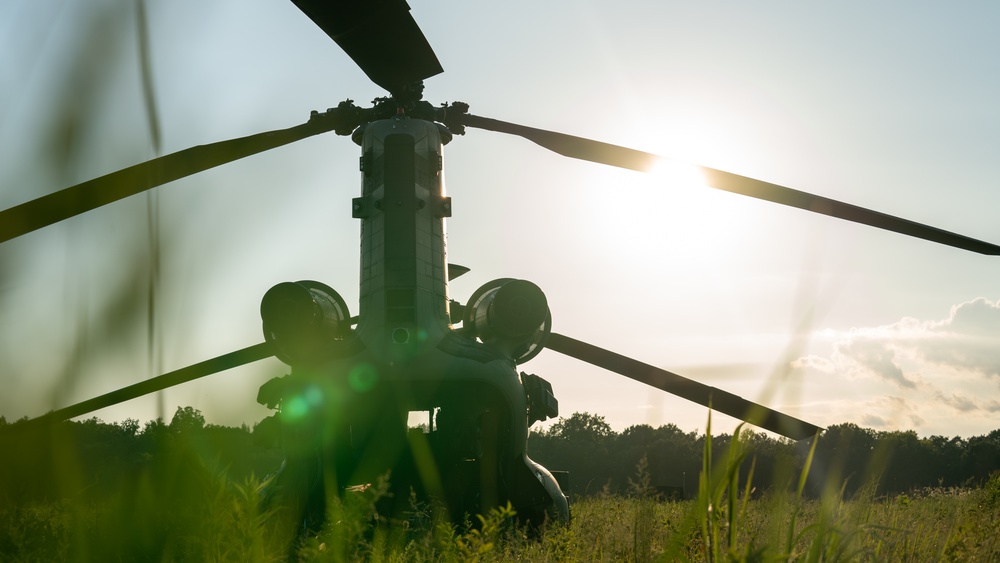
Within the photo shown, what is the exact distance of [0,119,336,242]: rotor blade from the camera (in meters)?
3.50

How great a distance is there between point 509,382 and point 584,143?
2.79 meters

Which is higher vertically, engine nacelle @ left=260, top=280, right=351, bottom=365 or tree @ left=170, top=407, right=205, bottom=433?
engine nacelle @ left=260, top=280, right=351, bottom=365

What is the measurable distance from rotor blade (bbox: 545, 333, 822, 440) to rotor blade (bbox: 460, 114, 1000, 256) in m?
2.57

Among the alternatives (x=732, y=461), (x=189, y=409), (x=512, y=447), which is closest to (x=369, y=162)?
(x=512, y=447)

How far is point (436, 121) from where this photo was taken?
9.70 metres

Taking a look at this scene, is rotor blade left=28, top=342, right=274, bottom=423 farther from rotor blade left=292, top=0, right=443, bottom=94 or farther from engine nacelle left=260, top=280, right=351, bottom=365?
rotor blade left=292, top=0, right=443, bottom=94

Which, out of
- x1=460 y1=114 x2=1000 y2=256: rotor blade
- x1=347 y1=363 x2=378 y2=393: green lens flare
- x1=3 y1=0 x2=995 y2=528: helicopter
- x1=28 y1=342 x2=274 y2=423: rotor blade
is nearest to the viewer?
x1=460 y1=114 x2=1000 y2=256: rotor blade

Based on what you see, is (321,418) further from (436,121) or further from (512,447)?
(436,121)

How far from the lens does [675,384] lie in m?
9.77

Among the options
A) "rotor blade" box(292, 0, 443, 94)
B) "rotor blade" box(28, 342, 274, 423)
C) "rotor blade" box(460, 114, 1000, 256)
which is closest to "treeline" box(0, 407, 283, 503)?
"rotor blade" box(28, 342, 274, 423)

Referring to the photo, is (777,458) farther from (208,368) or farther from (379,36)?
(208,368)

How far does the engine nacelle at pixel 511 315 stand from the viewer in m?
8.31

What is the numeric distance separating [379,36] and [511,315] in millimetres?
3298

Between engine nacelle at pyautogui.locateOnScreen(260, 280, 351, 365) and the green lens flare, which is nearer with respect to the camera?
the green lens flare
